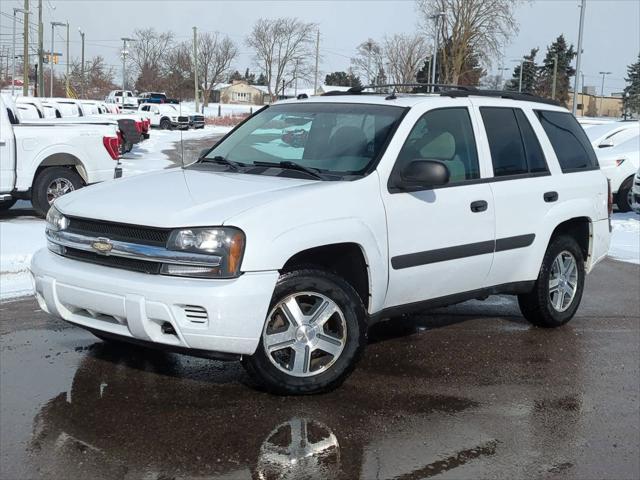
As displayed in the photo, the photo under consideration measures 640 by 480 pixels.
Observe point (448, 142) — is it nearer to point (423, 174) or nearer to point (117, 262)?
point (423, 174)

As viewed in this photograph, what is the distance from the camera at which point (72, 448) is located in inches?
155

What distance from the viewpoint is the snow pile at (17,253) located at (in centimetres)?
757

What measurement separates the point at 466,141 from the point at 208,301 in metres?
2.46

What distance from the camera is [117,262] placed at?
445 centimetres

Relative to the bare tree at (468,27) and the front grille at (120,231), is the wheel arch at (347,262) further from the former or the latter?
the bare tree at (468,27)

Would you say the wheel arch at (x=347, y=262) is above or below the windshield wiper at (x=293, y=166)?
below

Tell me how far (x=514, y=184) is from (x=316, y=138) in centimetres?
152

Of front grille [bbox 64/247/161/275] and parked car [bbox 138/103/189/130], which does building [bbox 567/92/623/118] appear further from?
front grille [bbox 64/247/161/275]

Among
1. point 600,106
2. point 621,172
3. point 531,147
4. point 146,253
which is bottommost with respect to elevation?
point 146,253

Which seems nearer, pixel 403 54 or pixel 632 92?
pixel 403 54

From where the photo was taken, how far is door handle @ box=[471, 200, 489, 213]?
5491 millimetres

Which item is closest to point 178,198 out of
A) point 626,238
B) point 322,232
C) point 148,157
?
point 322,232

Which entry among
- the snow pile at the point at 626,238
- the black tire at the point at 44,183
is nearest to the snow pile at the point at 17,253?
the black tire at the point at 44,183

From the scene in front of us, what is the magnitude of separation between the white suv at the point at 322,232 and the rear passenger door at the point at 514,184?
0.01 m
